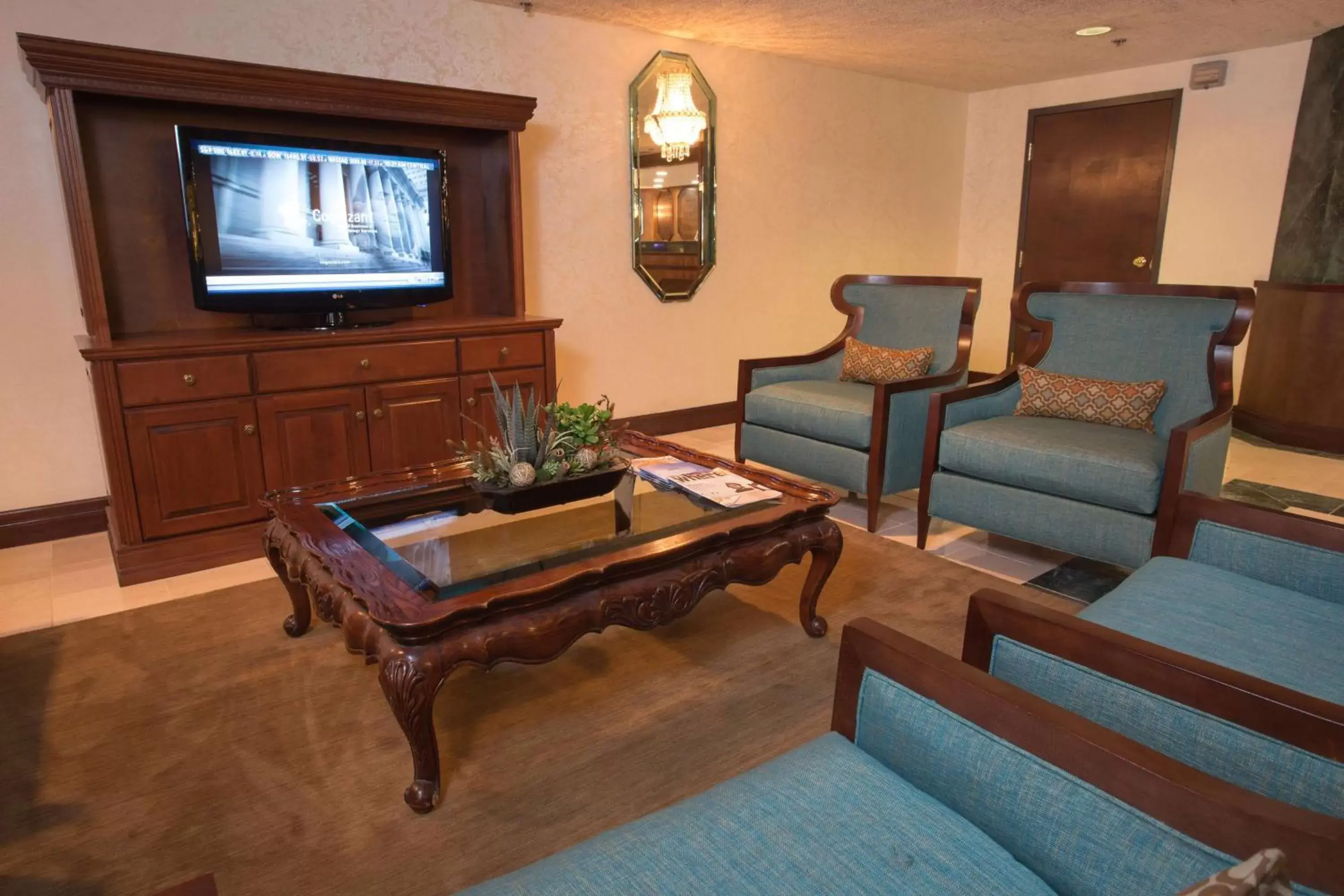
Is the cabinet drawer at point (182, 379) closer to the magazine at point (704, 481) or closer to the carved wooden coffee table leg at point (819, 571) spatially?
the magazine at point (704, 481)

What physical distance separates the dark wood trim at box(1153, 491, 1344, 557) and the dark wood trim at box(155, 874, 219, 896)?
6.53ft

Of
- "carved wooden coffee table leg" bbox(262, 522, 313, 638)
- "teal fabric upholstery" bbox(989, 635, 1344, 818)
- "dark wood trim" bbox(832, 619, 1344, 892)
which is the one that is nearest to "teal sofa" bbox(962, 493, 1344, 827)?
"teal fabric upholstery" bbox(989, 635, 1344, 818)

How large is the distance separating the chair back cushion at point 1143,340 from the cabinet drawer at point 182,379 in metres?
3.14

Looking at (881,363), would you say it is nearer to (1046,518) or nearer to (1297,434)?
(1046,518)

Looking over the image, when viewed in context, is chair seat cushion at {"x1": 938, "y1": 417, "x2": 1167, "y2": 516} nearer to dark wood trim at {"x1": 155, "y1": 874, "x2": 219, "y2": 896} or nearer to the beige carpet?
the beige carpet

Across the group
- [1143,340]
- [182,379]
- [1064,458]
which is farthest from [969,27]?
[182,379]

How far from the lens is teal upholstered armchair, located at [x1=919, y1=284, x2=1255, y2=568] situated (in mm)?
2596

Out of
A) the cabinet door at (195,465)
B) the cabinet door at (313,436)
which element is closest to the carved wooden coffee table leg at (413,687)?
the cabinet door at (195,465)

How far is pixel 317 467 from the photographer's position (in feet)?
10.7

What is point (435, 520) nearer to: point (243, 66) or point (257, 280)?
point (257, 280)

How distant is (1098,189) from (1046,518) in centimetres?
417

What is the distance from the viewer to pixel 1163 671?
3.92 feet

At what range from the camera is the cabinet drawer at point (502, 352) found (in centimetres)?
360

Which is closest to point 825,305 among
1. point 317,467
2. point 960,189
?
point 960,189
